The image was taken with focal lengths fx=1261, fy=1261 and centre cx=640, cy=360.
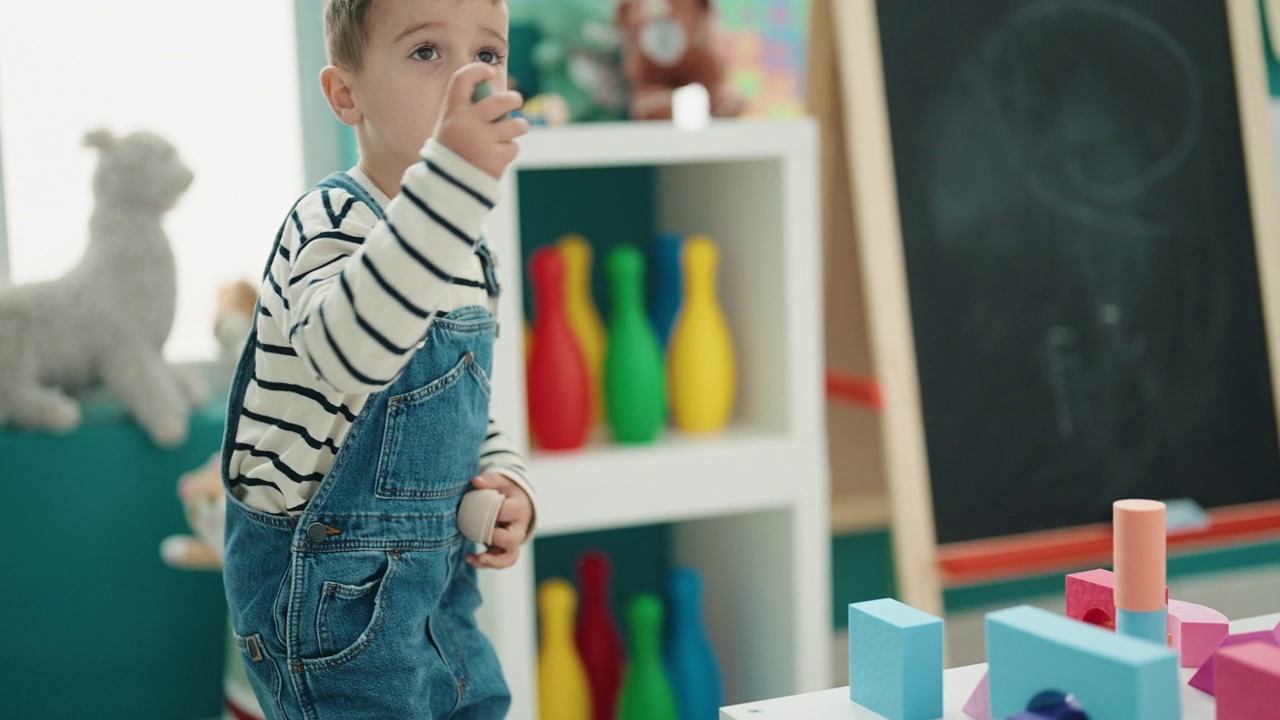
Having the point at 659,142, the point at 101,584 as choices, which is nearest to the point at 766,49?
the point at 659,142

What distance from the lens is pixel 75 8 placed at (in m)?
1.83

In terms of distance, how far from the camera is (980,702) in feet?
2.32

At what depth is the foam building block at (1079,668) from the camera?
0.59m

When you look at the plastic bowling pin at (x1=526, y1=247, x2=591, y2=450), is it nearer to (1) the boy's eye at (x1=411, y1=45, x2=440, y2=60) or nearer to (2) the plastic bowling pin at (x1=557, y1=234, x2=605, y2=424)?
(2) the plastic bowling pin at (x1=557, y1=234, x2=605, y2=424)

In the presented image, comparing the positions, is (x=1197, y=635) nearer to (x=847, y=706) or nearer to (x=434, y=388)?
(x=847, y=706)

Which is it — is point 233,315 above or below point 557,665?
above

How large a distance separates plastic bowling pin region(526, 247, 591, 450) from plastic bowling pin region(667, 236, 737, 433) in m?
0.15

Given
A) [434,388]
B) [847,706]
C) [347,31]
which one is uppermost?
[347,31]

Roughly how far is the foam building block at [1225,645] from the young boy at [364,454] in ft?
1.53

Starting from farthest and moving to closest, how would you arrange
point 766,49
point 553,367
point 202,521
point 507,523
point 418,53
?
point 766,49
point 553,367
point 202,521
point 507,523
point 418,53

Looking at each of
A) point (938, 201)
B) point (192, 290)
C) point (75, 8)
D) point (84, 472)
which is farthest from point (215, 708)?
point (938, 201)

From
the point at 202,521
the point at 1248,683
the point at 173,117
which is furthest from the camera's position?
the point at 173,117

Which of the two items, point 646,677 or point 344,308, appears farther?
point 646,677

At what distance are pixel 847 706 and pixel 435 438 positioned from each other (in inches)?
13.4
